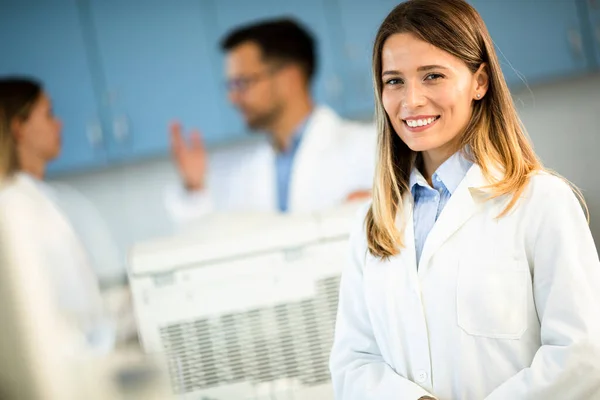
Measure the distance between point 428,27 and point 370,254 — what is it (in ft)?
1.15

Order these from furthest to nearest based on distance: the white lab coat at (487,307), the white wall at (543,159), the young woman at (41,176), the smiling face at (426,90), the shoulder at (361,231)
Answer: the white wall at (543,159), the young woman at (41,176), the shoulder at (361,231), the smiling face at (426,90), the white lab coat at (487,307)

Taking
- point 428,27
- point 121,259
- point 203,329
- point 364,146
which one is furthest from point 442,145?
point 121,259

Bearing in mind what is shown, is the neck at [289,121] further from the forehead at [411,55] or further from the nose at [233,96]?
the forehead at [411,55]

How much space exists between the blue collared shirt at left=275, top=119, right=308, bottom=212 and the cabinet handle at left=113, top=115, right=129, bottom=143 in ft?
1.90

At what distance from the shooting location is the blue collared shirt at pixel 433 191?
1.13m

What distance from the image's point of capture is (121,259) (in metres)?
3.05

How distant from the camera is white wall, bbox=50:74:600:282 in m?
3.01

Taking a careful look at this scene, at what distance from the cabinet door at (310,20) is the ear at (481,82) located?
173 cm

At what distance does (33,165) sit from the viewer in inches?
114

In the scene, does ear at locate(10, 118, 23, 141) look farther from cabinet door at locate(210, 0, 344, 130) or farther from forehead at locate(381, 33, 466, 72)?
forehead at locate(381, 33, 466, 72)

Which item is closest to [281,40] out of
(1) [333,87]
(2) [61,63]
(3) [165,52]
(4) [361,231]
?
(1) [333,87]

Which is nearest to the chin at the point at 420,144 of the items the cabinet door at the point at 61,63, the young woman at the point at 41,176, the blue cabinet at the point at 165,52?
the young woman at the point at 41,176

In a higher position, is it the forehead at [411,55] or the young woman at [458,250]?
the forehead at [411,55]

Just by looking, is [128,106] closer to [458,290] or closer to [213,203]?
[213,203]
